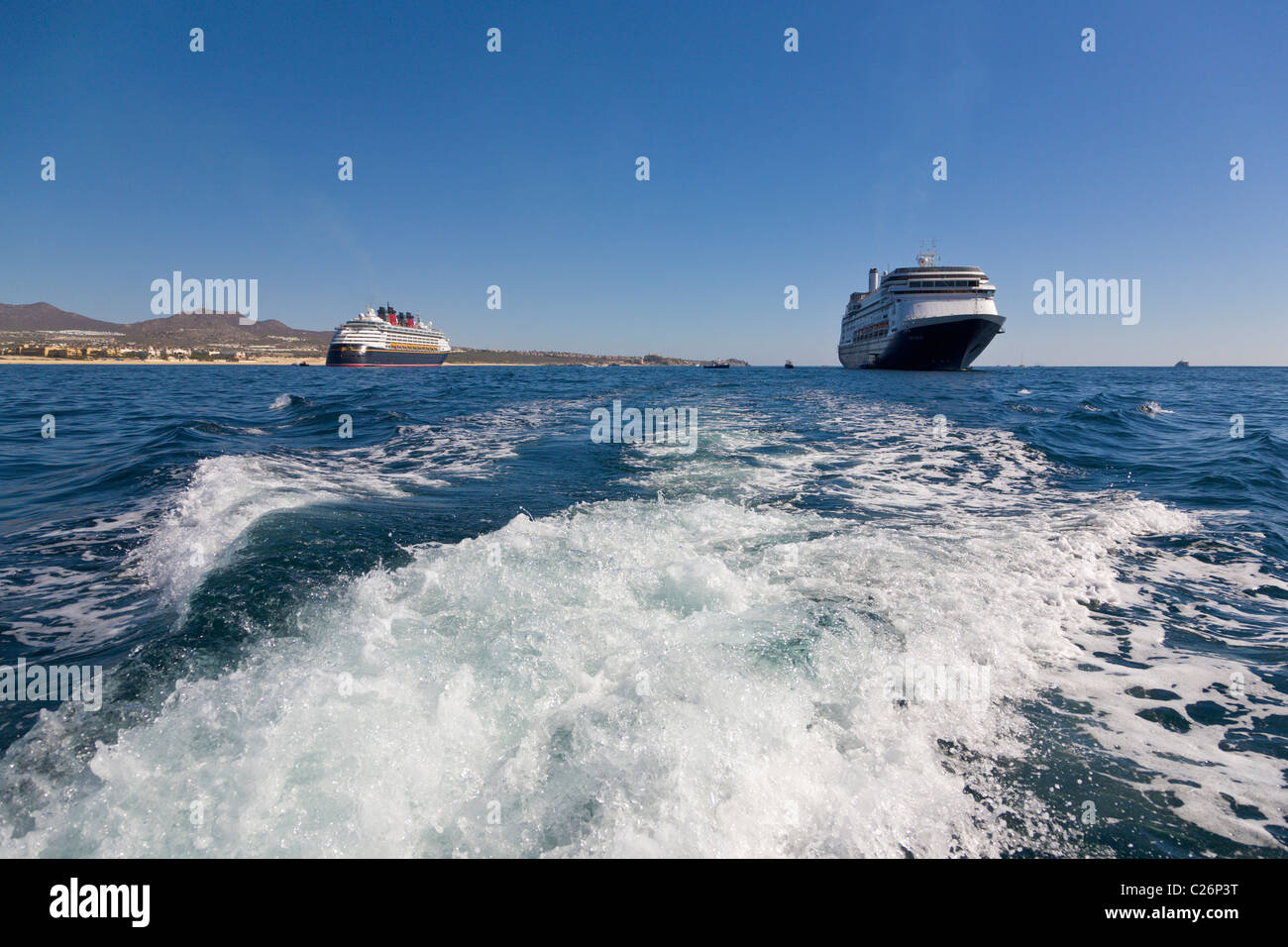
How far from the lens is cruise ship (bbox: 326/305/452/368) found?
3565 inches

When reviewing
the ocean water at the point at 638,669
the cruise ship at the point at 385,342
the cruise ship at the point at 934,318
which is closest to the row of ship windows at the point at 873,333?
the cruise ship at the point at 934,318

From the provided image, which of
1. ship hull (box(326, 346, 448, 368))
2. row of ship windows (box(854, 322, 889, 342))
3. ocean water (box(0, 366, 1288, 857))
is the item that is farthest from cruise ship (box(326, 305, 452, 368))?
ocean water (box(0, 366, 1288, 857))

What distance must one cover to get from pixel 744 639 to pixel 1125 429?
22419 millimetres

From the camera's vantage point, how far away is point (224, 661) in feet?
13.6

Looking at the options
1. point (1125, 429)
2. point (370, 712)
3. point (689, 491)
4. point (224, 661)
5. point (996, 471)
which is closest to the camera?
point (370, 712)

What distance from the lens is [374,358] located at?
92.8 meters

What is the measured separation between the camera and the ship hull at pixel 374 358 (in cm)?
9000

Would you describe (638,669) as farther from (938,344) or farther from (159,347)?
(159,347)

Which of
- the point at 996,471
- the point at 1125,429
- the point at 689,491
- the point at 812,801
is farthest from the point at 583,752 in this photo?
the point at 1125,429

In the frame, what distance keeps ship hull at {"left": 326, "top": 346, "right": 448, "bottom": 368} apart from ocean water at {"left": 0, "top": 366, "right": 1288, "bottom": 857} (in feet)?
300

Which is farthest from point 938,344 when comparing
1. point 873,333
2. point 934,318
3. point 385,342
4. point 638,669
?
point 385,342

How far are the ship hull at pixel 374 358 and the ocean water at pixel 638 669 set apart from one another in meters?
91.4

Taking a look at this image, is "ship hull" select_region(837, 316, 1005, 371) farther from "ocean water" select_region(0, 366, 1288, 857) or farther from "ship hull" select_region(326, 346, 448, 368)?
"ship hull" select_region(326, 346, 448, 368)
